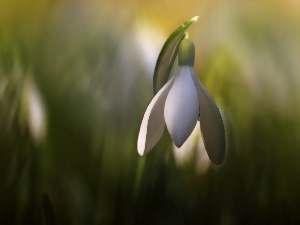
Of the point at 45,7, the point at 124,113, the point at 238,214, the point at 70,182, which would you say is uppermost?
the point at 45,7

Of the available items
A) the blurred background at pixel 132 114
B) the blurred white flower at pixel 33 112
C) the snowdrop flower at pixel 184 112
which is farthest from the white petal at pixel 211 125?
the blurred white flower at pixel 33 112

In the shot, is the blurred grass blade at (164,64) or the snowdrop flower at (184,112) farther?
the blurred grass blade at (164,64)

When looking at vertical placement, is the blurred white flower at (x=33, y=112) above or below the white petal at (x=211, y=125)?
above

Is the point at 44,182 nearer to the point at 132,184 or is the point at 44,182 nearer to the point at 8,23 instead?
the point at 132,184

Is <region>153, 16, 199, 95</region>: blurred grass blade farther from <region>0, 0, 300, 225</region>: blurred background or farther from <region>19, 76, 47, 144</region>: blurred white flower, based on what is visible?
<region>19, 76, 47, 144</region>: blurred white flower

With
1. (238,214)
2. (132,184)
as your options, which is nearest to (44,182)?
(132,184)

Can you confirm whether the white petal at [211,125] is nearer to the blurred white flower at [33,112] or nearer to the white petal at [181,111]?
the white petal at [181,111]

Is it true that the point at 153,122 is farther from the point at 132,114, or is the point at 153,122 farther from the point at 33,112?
the point at 33,112

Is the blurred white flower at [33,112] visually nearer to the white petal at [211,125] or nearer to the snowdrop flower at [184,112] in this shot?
the snowdrop flower at [184,112]
